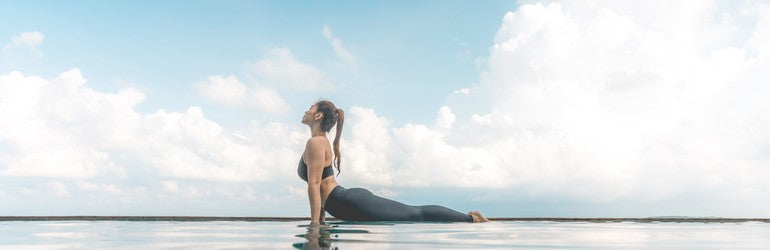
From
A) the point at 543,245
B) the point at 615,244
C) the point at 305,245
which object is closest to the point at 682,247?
the point at 615,244

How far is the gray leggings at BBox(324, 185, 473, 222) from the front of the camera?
775cm

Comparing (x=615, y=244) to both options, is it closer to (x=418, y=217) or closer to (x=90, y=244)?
(x=418, y=217)

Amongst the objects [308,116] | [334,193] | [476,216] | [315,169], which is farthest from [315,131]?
[476,216]

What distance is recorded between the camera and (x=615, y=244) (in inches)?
189

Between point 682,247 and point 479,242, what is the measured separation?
1.57 m

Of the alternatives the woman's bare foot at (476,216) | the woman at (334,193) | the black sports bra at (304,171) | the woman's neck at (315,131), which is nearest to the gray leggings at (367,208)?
the woman at (334,193)

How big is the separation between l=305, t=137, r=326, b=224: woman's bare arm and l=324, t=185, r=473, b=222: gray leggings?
37 centimetres

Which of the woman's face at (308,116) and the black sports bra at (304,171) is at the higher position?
the woman's face at (308,116)

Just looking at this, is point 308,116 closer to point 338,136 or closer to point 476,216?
point 338,136

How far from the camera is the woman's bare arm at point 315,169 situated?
7182 millimetres

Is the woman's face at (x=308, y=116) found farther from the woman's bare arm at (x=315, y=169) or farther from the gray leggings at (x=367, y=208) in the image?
the gray leggings at (x=367, y=208)

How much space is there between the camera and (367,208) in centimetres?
775

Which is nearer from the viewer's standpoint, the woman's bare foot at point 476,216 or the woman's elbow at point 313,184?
the woman's elbow at point 313,184

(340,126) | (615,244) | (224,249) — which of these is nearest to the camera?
(224,249)
